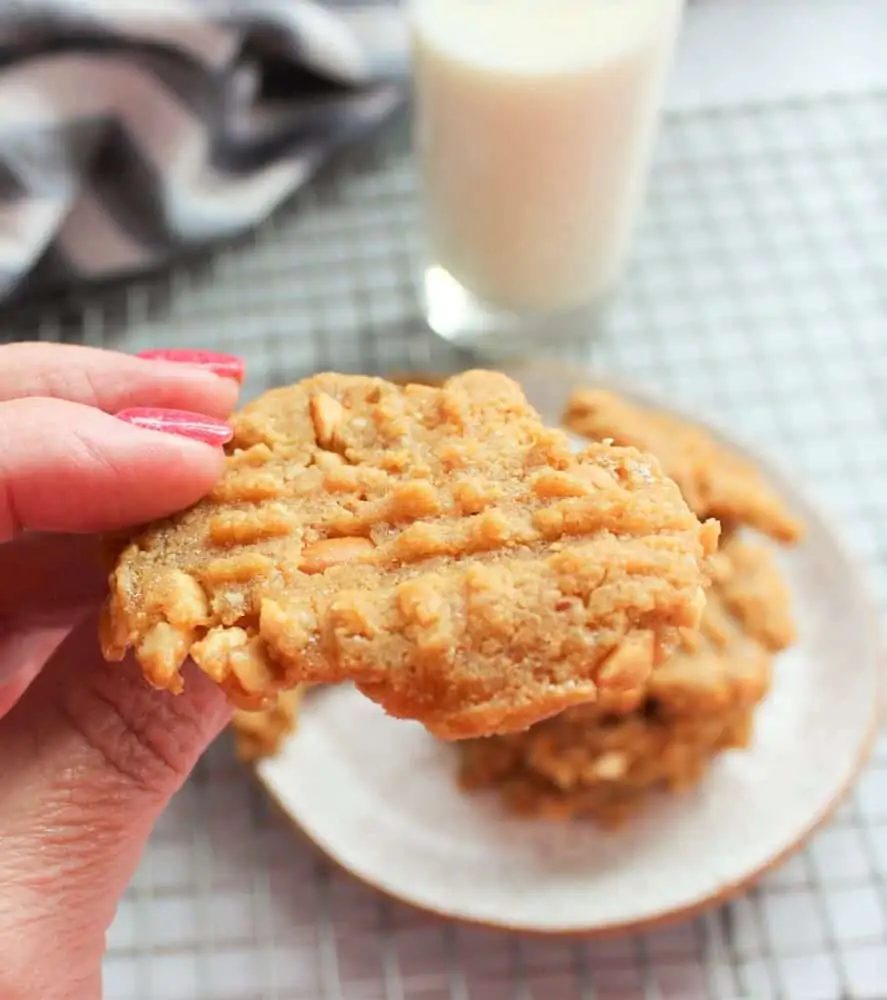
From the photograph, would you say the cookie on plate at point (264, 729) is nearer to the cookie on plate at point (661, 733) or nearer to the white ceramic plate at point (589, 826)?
the white ceramic plate at point (589, 826)

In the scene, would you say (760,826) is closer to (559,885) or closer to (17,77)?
(559,885)

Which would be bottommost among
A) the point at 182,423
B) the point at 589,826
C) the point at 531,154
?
the point at 589,826

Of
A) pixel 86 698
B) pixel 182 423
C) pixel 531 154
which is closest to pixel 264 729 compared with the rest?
pixel 86 698

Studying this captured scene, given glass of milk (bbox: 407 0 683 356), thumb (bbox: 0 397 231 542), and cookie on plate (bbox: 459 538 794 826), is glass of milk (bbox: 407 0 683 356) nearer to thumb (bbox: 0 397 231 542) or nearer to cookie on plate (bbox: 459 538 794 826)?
cookie on plate (bbox: 459 538 794 826)

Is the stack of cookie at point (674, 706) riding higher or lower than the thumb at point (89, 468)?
lower

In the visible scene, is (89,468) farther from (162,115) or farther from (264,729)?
(162,115)

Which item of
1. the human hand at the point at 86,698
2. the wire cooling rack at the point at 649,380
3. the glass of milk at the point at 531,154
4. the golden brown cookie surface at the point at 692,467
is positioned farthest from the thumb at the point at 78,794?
the glass of milk at the point at 531,154
